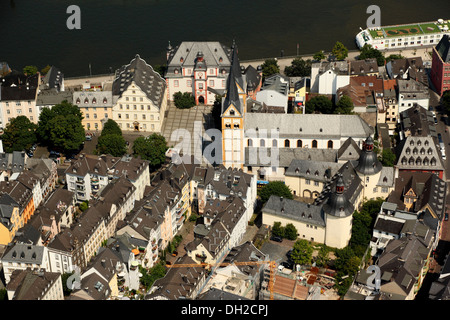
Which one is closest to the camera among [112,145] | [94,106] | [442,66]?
[112,145]

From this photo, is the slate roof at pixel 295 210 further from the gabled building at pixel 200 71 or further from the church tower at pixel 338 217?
the gabled building at pixel 200 71

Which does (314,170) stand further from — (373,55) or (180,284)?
(373,55)

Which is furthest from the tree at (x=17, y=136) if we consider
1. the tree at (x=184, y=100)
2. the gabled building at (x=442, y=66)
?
the gabled building at (x=442, y=66)

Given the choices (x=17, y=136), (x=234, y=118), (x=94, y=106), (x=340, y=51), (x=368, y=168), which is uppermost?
(x=340, y=51)

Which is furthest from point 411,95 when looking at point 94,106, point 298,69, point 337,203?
point 94,106

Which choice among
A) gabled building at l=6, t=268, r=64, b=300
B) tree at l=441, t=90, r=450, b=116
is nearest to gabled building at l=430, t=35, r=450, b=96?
tree at l=441, t=90, r=450, b=116

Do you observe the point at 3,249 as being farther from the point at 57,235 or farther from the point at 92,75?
the point at 92,75

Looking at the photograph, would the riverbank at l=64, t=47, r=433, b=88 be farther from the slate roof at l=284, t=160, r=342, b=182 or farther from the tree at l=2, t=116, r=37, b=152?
the slate roof at l=284, t=160, r=342, b=182
